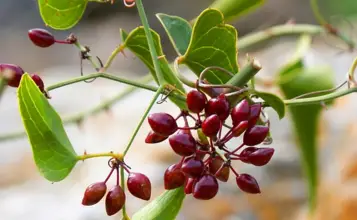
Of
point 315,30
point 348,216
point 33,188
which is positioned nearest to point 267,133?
point 315,30

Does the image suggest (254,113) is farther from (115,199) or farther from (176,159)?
(176,159)

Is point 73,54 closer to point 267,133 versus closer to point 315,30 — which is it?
point 315,30

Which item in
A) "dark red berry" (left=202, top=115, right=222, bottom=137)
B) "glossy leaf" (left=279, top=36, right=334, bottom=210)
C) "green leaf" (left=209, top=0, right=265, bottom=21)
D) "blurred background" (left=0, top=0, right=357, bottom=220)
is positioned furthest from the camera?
"blurred background" (left=0, top=0, right=357, bottom=220)

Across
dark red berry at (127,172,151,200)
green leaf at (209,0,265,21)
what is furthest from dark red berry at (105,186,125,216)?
green leaf at (209,0,265,21)

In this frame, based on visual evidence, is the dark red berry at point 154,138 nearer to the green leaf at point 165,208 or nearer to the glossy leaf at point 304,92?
the green leaf at point 165,208

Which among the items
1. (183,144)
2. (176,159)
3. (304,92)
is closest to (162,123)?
(183,144)

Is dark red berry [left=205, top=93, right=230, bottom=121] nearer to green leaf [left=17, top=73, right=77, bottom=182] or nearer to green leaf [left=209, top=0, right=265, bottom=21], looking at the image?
green leaf [left=17, top=73, right=77, bottom=182]

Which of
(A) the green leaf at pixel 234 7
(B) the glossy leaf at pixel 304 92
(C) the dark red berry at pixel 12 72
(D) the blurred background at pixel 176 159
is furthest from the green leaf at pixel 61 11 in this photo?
(D) the blurred background at pixel 176 159
